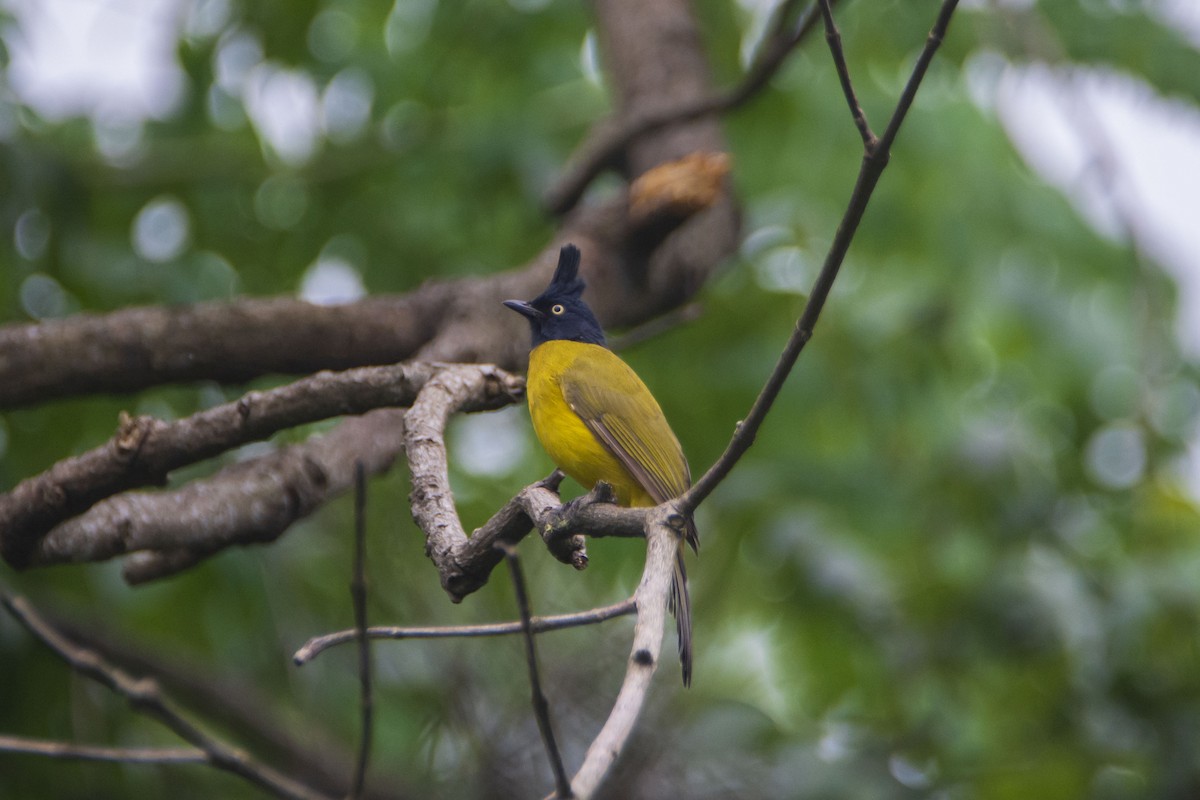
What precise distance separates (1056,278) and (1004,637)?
7.30 feet

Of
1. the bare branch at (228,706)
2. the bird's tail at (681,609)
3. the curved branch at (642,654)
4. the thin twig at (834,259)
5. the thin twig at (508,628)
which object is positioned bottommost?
the bare branch at (228,706)

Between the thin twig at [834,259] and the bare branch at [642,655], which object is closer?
the bare branch at [642,655]

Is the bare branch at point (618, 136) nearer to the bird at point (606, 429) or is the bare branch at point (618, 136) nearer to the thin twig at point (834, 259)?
the bird at point (606, 429)

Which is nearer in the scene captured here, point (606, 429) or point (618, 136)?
point (606, 429)

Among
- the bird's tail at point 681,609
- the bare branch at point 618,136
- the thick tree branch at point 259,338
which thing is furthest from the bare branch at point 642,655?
the bare branch at point 618,136

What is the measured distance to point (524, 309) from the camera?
432 cm

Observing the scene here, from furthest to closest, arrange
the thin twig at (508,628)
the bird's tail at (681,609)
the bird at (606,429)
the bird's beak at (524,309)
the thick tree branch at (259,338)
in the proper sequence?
the bird's beak at (524,309), the thick tree branch at (259,338), the bird at (606,429), the bird's tail at (681,609), the thin twig at (508,628)

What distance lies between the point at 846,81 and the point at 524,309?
2.33 meters

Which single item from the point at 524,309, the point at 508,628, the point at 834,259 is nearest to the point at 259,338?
the point at 524,309

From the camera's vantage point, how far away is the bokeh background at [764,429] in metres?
4.67

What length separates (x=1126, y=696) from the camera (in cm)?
463

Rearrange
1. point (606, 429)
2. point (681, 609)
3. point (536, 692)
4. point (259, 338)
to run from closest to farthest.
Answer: point (536, 692)
point (681, 609)
point (606, 429)
point (259, 338)

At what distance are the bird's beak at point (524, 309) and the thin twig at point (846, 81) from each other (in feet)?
7.31

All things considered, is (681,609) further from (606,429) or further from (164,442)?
(164,442)
